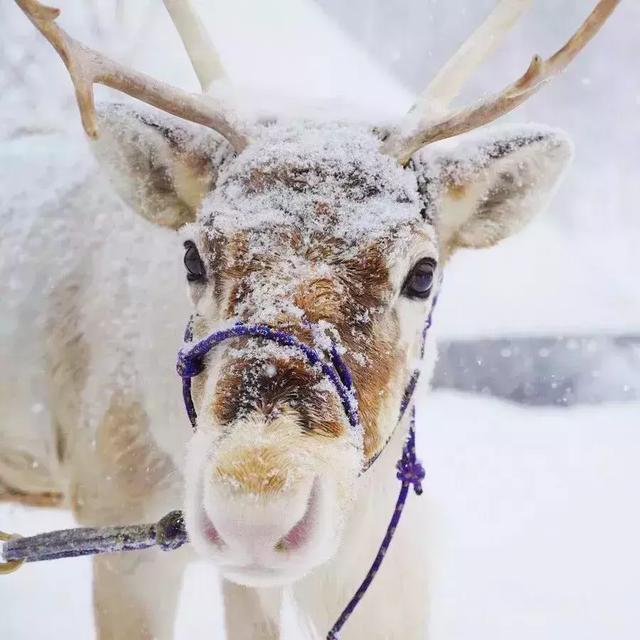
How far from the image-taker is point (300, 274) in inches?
60.2

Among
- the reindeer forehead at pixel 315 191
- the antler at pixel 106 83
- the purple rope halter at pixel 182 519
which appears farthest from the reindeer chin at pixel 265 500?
the antler at pixel 106 83

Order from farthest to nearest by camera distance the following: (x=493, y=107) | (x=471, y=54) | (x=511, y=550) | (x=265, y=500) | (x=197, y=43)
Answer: (x=511, y=550), (x=197, y=43), (x=471, y=54), (x=493, y=107), (x=265, y=500)

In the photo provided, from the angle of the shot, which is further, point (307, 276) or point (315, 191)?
point (315, 191)

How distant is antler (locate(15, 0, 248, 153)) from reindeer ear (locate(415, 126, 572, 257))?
538mm

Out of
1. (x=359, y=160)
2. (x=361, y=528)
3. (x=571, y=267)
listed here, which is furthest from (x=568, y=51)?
(x=571, y=267)

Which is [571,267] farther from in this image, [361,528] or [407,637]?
[361,528]

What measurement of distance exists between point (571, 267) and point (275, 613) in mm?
5672

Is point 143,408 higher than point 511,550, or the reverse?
point 143,408

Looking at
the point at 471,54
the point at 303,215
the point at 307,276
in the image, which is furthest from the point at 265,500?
the point at 471,54

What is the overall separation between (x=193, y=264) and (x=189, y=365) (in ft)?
0.97

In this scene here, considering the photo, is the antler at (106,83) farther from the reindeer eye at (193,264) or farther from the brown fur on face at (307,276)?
the reindeer eye at (193,264)

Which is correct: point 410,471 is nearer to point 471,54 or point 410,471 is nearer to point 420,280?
point 420,280

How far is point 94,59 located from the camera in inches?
67.7

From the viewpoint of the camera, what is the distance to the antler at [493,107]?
1667 millimetres
